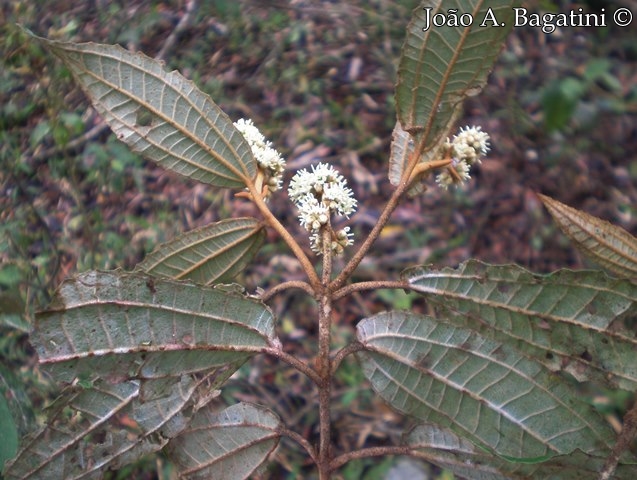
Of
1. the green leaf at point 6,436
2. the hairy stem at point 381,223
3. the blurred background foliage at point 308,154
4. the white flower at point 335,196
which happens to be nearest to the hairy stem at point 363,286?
the hairy stem at point 381,223

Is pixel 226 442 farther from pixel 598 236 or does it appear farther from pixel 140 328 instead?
pixel 598 236

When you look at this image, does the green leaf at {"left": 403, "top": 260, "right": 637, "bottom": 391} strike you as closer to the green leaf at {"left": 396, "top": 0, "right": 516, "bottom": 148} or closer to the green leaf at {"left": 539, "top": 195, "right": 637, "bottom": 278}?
the green leaf at {"left": 539, "top": 195, "right": 637, "bottom": 278}

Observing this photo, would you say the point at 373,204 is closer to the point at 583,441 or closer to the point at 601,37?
the point at 601,37

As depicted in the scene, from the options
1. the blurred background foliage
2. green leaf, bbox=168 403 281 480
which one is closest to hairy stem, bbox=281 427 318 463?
green leaf, bbox=168 403 281 480

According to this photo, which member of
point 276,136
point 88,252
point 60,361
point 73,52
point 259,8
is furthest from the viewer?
point 259,8

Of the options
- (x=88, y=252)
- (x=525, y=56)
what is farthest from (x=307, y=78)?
(x=88, y=252)
